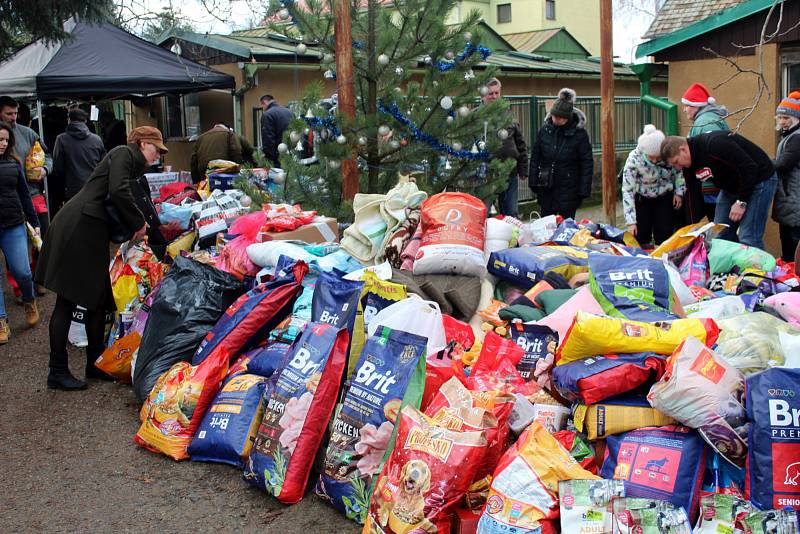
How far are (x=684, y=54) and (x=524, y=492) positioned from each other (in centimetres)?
760

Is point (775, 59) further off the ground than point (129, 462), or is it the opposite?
point (775, 59)

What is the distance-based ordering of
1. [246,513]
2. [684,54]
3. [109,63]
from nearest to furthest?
[246,513] → [684,54] → [109,63]

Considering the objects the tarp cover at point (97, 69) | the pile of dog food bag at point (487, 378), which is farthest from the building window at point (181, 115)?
the pile of dog food bag at point (487, 378)

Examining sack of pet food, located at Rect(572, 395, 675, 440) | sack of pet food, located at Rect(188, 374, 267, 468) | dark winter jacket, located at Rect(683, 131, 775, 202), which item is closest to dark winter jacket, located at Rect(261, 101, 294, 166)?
dark winter jacket, located at Rect(683, 131, 775, 202)

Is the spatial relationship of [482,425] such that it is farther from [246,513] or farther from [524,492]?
[246,513]

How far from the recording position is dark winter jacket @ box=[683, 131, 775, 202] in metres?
5.75

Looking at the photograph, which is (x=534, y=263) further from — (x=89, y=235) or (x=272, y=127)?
(x=272, y=127)

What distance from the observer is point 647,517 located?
2.84m

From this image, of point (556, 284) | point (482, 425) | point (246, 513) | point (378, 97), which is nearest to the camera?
point (482, 425)

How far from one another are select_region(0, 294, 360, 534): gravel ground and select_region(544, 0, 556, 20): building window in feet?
139

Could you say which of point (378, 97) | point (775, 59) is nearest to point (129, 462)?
point (378, 97)

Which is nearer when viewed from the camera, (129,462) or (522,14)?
(129,462)

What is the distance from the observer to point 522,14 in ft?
147

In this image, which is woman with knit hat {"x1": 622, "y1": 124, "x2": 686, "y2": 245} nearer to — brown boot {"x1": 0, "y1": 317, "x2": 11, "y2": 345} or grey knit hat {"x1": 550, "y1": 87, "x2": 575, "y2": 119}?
grey knit hat {"x1": 550, "y1": 87, "x2": 575, "y2": 119}
